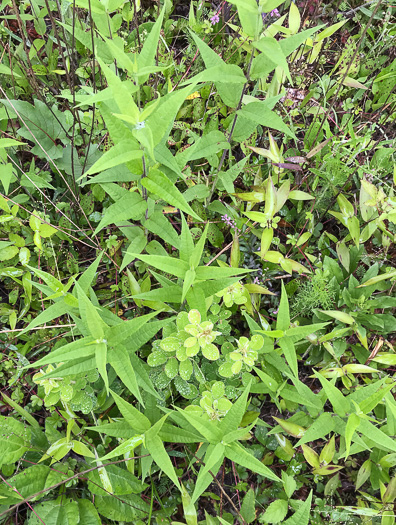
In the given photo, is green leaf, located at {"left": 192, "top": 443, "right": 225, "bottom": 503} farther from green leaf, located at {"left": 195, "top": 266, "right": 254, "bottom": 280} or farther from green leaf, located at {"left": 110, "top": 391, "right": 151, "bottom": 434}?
green leaf, located at {"left": 195, "top": 266, "right": 254, "bottom": 280}

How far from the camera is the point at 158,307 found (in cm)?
190

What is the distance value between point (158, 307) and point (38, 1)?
216 cm

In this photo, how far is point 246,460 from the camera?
54.5 inches

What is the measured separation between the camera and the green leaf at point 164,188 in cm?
133

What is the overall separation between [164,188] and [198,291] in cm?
44

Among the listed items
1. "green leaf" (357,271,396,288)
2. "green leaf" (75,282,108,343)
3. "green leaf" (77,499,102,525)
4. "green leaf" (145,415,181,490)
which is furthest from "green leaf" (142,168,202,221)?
"green leaf" (77,499,102,525)

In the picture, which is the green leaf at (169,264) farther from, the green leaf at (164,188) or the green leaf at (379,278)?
the green leaf at (379,278)

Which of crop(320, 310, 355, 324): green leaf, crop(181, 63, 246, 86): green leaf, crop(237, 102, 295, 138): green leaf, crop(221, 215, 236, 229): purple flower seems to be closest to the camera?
crop(181, 63, 246, 86): green leaf

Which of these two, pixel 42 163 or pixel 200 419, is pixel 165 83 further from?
pixel 200 419

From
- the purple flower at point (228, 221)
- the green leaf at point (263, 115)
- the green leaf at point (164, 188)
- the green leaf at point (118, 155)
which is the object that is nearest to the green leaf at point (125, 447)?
the green leaf at point (164, 188)

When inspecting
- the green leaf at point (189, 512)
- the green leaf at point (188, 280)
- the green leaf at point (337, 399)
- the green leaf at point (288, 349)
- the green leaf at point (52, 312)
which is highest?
the green leaf at point (188, 280)

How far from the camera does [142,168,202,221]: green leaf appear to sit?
1.33 metres

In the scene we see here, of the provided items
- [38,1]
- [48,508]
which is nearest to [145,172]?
[48,508]

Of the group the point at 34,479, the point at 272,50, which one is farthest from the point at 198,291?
the point at 34,479
